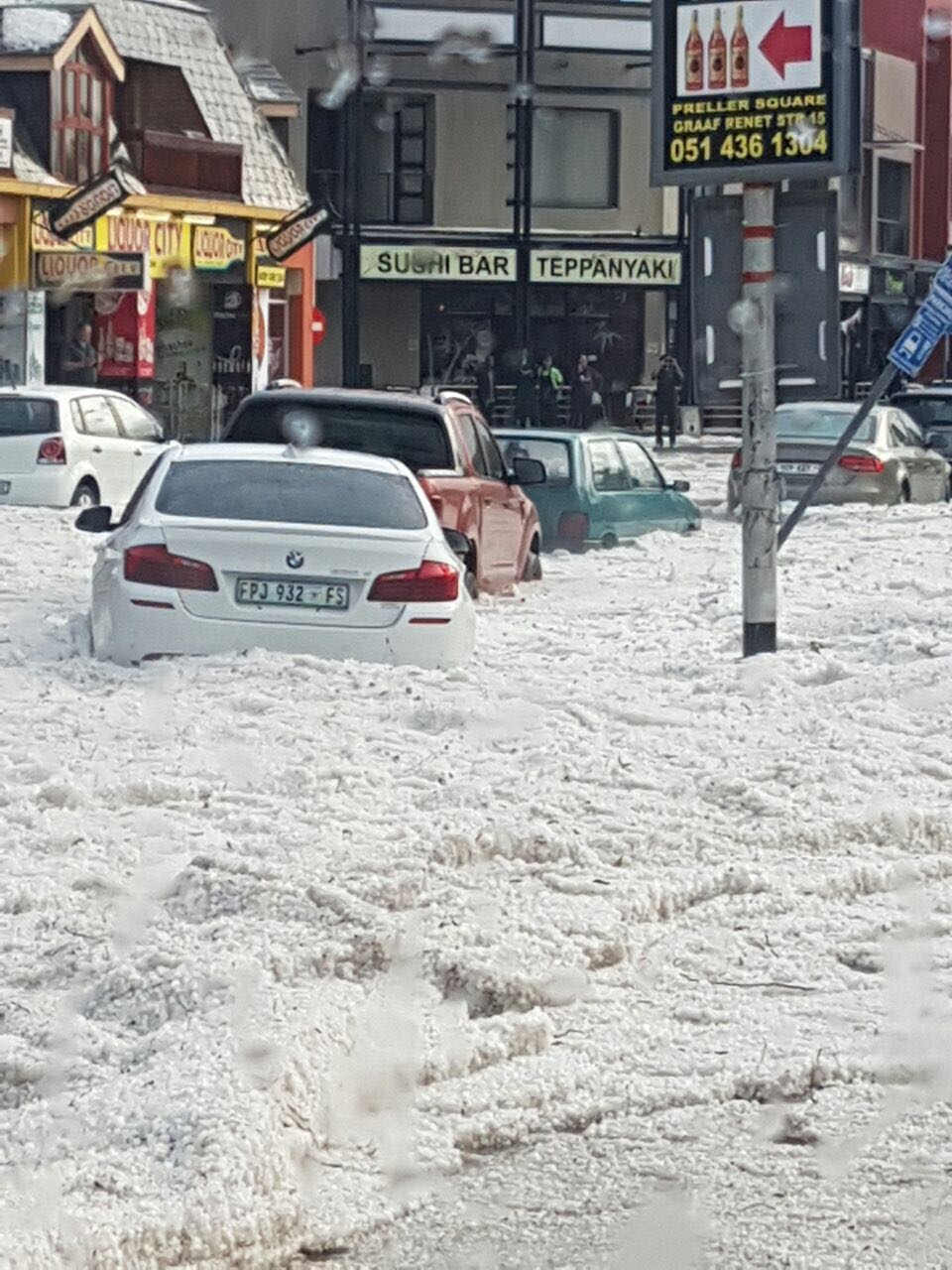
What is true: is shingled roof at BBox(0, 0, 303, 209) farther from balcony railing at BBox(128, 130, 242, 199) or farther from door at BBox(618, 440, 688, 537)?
door at BBox(618, 440, 688, 537)

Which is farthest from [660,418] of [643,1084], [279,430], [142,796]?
[643,1084]

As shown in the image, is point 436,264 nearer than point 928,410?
No

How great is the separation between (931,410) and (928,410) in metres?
0.04

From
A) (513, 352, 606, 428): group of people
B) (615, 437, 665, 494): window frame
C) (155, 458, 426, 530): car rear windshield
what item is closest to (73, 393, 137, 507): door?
(615, 437, 665, 494): window frame

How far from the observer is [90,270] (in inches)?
1545

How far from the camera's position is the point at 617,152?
190ft

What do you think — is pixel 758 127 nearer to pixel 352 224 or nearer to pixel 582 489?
pixel 582 489

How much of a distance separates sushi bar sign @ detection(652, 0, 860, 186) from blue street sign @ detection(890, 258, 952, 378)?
601 cm

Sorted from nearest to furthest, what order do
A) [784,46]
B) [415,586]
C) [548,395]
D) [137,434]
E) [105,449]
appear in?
[415,586], [784,46], [105,449], [137,434], [548,395]

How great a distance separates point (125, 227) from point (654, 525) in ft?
64.3

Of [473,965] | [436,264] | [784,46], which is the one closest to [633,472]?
[784,46]

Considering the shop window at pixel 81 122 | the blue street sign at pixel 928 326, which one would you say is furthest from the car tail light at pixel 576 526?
the shop window at pixel 81 122

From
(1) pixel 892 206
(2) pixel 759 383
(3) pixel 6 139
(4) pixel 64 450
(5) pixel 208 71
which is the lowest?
(4) pixel 64 450

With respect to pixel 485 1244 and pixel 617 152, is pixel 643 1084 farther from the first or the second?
pixel 617 152
